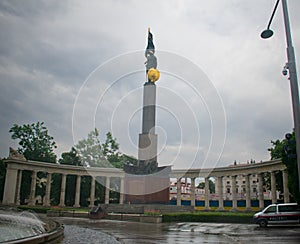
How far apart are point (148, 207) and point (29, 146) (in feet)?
125

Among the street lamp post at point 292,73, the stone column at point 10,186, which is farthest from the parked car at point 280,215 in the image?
the stone column at point 10,186

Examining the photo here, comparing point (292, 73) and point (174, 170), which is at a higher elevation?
point (174, 170)

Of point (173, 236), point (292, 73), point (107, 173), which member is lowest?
point (173, 236)

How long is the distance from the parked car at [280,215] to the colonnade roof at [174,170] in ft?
69.6

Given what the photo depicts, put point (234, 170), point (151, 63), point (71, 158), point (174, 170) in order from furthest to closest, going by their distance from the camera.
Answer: point (71, 158)
point (174, 170)
point (234, 170)
point (151, 63)

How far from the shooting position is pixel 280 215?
802 inches

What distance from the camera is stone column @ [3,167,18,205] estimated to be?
4444cm

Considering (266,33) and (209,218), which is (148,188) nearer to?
(209,218)

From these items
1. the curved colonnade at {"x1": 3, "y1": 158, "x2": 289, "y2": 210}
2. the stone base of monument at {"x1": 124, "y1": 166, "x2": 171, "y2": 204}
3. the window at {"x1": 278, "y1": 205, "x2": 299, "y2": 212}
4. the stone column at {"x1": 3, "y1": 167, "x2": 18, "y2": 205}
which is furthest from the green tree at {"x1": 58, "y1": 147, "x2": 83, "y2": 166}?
the window at {"x1": 278, "y1": 205, "x2": 299, "y2": 212}

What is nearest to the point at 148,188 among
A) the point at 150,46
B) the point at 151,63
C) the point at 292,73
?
the point at 151,63

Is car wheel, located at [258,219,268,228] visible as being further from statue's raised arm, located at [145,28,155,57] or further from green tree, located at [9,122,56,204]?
green tree, located at [9,122,56,204]

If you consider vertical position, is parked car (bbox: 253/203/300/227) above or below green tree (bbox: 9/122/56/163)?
below

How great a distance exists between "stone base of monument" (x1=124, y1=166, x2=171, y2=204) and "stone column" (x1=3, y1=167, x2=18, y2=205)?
70.6 ft

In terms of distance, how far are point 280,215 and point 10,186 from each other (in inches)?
1509
